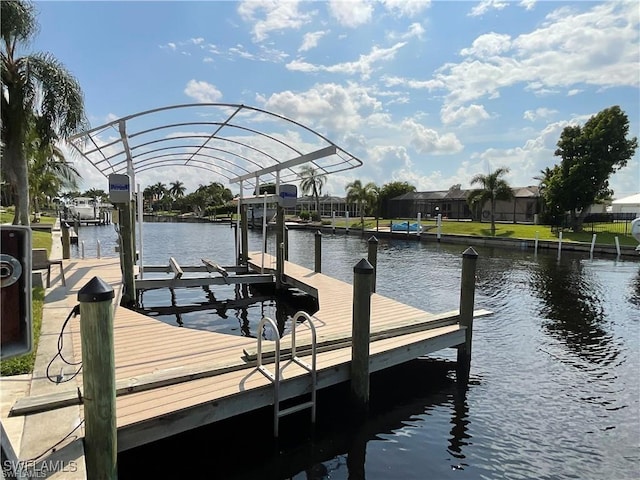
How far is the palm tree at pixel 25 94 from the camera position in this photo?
34.7 feet

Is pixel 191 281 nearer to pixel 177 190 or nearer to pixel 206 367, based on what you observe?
pixel 206 367

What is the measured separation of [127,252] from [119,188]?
1.53 m

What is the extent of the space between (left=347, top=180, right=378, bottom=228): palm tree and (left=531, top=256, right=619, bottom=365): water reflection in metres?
31.8

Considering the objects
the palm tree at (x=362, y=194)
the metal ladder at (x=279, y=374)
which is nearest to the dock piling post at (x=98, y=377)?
the metal ladder at (x=279, y=374)

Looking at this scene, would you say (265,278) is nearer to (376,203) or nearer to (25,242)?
(25,242)

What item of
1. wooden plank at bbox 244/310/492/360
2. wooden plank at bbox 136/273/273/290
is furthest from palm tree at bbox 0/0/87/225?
wooden plank at bbox 244/310/492/360

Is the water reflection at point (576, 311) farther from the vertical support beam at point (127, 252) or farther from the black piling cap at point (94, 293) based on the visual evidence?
the vertical support beam at point (127, 252)

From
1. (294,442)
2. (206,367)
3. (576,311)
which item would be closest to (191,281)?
(206,367)

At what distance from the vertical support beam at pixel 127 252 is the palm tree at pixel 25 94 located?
3.03 metres

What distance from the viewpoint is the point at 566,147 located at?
38.0m

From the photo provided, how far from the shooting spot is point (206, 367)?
5191mm

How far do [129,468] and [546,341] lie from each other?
881cm

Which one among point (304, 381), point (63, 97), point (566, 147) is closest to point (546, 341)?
point (304, 381)

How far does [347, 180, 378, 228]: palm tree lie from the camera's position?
5172 cm
